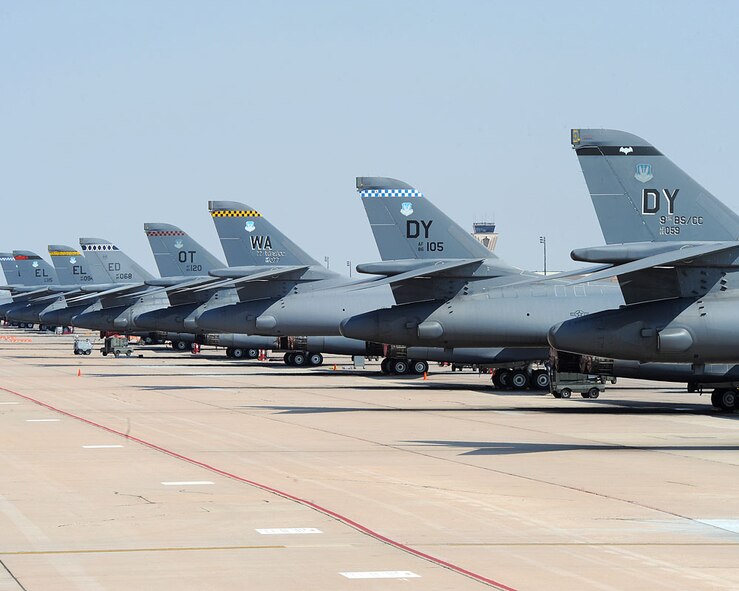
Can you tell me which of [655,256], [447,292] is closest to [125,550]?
[655,256]

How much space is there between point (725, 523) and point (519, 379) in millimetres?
26910

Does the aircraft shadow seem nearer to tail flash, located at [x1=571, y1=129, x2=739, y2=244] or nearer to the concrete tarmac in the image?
the concrete tarmac

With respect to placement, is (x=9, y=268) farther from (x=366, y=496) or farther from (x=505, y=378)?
(x=366, y=496)

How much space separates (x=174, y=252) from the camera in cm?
6781

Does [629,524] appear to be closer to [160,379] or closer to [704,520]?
[704,520]

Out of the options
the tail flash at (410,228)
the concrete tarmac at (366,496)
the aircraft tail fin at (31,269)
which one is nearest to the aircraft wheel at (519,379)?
the tail flash at (410,228)

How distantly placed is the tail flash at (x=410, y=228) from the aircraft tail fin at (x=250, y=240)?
12024 mm

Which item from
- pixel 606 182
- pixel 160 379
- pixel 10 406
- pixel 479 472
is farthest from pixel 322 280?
pixel 479 472

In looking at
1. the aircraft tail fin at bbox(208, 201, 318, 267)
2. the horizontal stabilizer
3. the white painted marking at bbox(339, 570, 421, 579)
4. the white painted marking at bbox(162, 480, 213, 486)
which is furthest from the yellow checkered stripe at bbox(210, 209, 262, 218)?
the white painted marking at bbox(339, 570, 421, 579)

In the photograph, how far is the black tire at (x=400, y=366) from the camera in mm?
52062

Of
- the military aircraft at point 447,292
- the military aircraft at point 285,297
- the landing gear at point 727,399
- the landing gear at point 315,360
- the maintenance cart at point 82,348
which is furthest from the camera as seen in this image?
the maintenance cart at point 82,348

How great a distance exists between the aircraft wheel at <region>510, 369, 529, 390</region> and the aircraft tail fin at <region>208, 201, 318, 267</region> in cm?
1215

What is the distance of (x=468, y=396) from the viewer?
3909 cm

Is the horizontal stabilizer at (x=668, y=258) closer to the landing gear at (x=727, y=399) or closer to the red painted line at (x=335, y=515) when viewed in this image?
the landing gear at (x=727, y=399)
